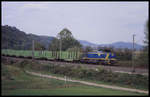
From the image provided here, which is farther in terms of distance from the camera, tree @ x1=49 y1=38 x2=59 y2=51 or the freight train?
the freight train

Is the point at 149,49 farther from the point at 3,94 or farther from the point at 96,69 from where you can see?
the point at 3,94

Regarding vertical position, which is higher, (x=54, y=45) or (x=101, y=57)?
(x=54, y=45)

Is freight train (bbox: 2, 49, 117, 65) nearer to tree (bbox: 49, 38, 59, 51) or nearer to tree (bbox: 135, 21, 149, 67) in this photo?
tree (bbox: 49, 38, 59, 51)

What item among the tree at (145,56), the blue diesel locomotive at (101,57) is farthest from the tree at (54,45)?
the tree at (145,56)

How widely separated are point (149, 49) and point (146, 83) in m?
6.81

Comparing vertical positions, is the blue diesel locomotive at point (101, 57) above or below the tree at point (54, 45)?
below

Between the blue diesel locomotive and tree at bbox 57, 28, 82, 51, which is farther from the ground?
tree at bbox 57, 28, 82, 51

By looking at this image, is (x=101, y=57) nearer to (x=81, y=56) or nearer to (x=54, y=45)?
(x=81, y=56)

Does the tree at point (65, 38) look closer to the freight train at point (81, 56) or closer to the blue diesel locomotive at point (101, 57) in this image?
the freight train at point (81, 56)

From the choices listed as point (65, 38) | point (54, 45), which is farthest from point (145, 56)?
point (54, 45)

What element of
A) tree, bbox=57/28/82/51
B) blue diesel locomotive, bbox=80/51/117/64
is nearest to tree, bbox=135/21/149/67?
blue diesel locomotive, bbox=80/51/117/64

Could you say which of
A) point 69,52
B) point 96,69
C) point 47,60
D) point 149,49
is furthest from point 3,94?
point 47,60

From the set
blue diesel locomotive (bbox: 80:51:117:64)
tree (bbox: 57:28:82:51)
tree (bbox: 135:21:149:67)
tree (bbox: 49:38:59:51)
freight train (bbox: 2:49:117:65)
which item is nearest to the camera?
tree (bbox: 135:21:149:67)

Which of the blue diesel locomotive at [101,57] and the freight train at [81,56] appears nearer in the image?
the freight train at [81,56]
